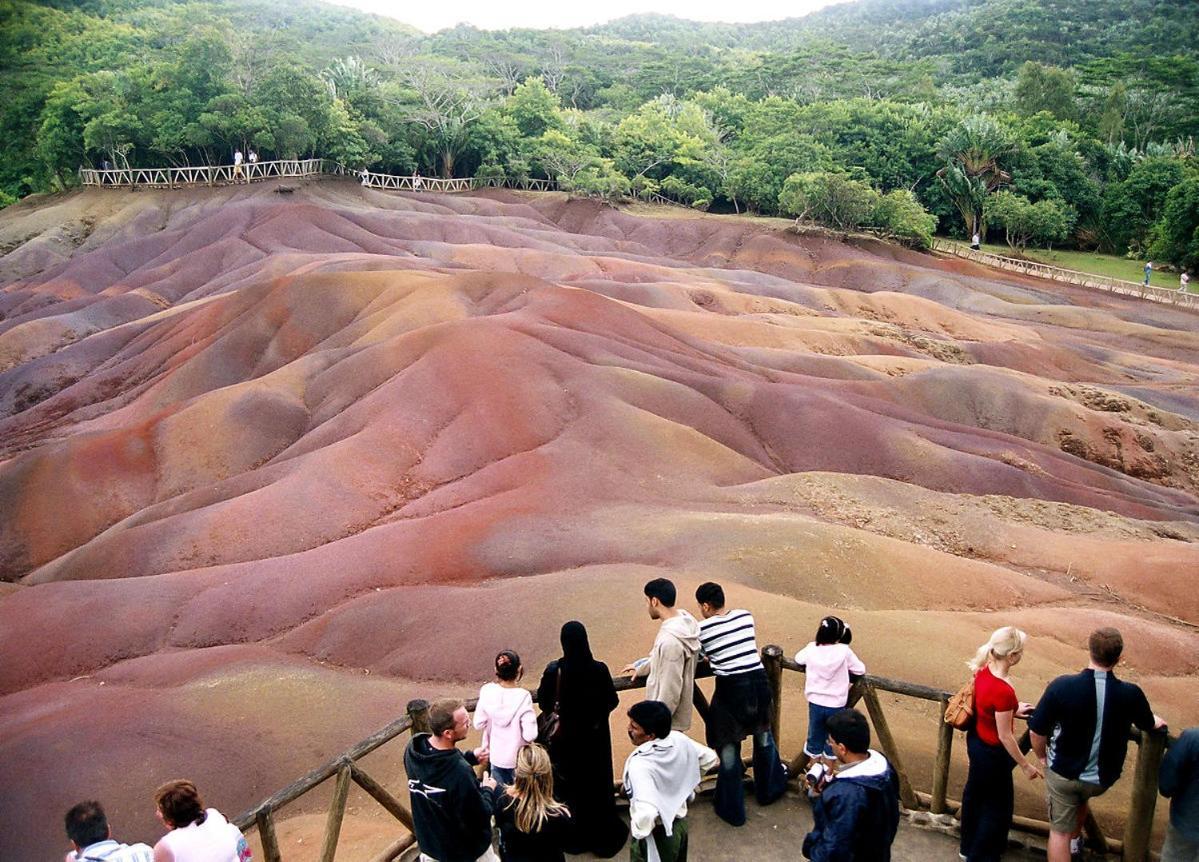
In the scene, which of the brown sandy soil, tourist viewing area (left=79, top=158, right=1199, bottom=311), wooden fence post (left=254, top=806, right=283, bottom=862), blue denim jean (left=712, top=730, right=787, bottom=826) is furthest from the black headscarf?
tourist viewing area (left=79, top=158, right=1199, bottom=311)

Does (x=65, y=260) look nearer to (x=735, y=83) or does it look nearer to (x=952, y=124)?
(x=952, y=124)

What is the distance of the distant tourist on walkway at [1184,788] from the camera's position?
6129 millimetres

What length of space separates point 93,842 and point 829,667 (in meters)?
5.36

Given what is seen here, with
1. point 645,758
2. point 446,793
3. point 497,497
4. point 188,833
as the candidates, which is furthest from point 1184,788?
point 497,497

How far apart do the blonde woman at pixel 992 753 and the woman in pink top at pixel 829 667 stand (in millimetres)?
1050

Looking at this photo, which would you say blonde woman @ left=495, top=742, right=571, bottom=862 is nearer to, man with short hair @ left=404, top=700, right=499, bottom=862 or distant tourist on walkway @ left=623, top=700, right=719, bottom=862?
man with short hair @ left=404, top=700, right=499, bottom=862

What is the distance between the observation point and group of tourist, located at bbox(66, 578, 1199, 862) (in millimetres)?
5652

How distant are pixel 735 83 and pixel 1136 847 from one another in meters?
110

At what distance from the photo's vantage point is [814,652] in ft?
25.1

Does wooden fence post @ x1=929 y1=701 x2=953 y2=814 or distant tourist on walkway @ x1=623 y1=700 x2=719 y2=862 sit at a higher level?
distant tourist on walkway @ x1=623 y1=700 x2=719 y2=862

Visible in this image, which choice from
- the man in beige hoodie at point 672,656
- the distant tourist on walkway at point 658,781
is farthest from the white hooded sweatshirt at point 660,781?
the man in beige hoodie at point 672,656

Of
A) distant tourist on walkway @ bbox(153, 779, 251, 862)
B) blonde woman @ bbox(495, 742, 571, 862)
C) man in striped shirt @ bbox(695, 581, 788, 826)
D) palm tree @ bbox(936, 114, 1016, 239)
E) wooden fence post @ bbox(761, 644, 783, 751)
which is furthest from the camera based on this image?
palm tree @ bbox(936, 114, 1016, 239)

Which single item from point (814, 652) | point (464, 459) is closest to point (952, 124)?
point (464, 459)

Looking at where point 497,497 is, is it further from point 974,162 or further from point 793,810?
point 974,162
